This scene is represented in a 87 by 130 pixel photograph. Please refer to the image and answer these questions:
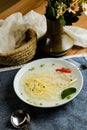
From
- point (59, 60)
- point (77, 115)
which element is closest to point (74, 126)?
point (77, 115)

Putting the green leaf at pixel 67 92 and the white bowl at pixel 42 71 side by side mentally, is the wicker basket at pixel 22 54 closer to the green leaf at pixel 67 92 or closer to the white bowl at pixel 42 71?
the white bowl at pixel 42 71

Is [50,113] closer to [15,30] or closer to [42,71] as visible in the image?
[42,71]

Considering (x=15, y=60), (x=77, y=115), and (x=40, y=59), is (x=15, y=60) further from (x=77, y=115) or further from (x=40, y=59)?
(x=77, y=115)

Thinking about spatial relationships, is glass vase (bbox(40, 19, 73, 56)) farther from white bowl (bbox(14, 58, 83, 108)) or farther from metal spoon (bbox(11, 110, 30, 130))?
metal spoon (bbox(11, 110, 30, 130))

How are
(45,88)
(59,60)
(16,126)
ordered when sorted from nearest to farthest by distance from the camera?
(16,126), (45,88), (59,60)

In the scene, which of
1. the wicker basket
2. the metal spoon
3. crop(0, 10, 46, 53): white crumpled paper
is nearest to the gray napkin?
the metal spoon

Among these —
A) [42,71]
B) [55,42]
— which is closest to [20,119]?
[42,71]
